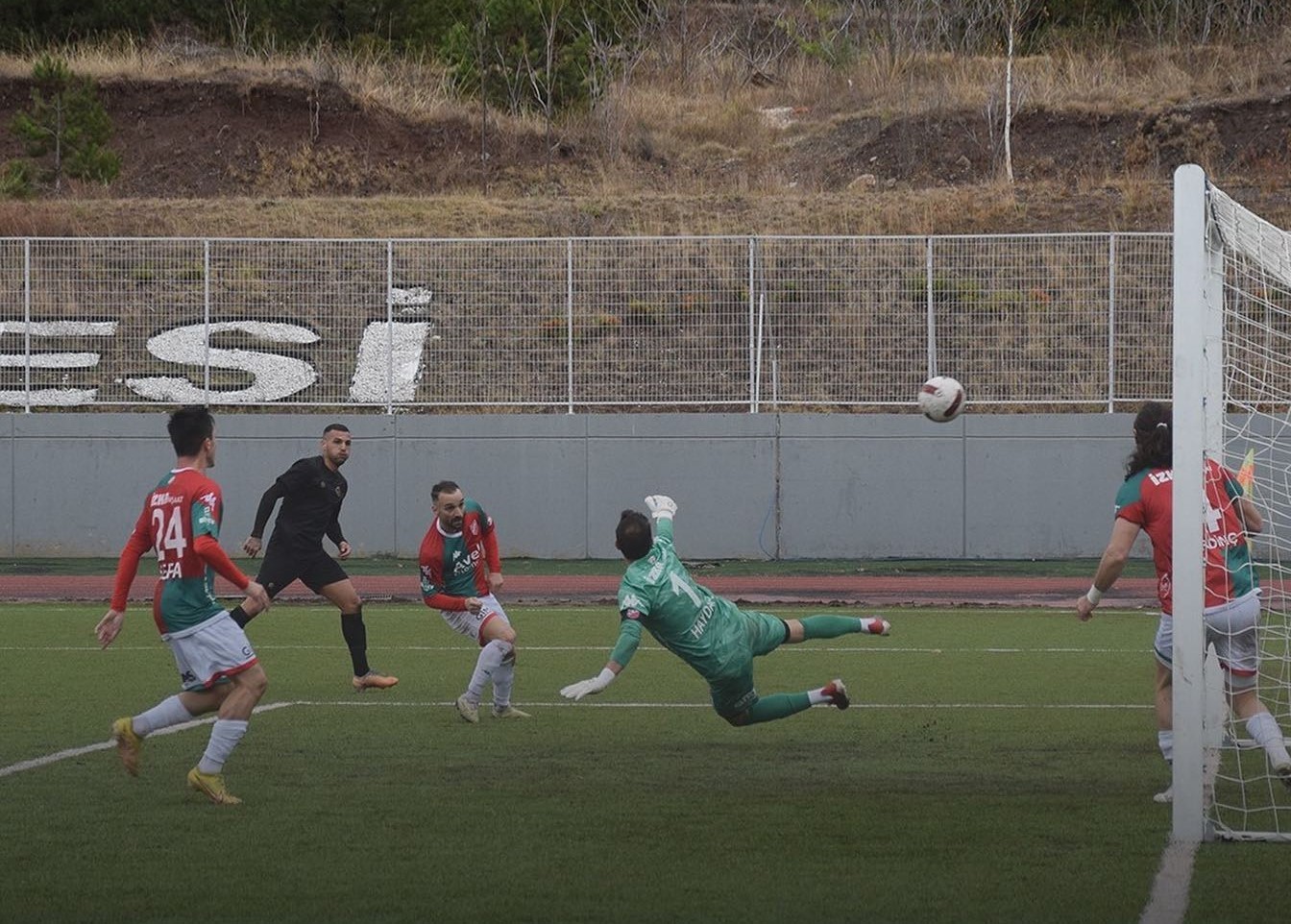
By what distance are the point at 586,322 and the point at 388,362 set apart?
312cm

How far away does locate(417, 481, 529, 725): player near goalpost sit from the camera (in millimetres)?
11508

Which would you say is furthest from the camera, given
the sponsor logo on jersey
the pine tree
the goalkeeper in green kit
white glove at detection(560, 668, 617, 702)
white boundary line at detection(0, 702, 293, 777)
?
the pine tree

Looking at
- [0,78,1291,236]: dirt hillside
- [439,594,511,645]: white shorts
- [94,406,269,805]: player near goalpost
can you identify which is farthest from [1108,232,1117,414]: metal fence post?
[94,406,269,805]: player near goalpost

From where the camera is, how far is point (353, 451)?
2572 cm

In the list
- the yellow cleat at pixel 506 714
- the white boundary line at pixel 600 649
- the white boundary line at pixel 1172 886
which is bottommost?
the white boundary line at pixel 600 649

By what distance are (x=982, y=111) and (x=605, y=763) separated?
3167 centimetres

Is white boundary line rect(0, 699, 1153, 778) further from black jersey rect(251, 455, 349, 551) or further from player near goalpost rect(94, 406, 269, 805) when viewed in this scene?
player near goalpost rect(94, 406, 269, 805)

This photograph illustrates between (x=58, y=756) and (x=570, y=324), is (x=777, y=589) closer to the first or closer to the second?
(x=570, y=324)

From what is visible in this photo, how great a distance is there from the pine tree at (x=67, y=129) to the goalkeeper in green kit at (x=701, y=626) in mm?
30638

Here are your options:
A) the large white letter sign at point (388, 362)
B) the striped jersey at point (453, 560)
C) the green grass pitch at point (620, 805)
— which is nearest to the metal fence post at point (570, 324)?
the large white letter sign at point (388, 362)

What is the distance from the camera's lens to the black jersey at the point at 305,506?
44.8 feet

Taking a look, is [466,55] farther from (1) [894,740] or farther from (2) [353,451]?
(1) [894,740]

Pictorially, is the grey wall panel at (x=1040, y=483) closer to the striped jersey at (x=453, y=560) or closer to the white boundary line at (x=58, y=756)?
the striped jersey at (x=453, y=560)

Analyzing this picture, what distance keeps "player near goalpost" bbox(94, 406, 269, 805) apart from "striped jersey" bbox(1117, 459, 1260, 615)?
437 centimetres
